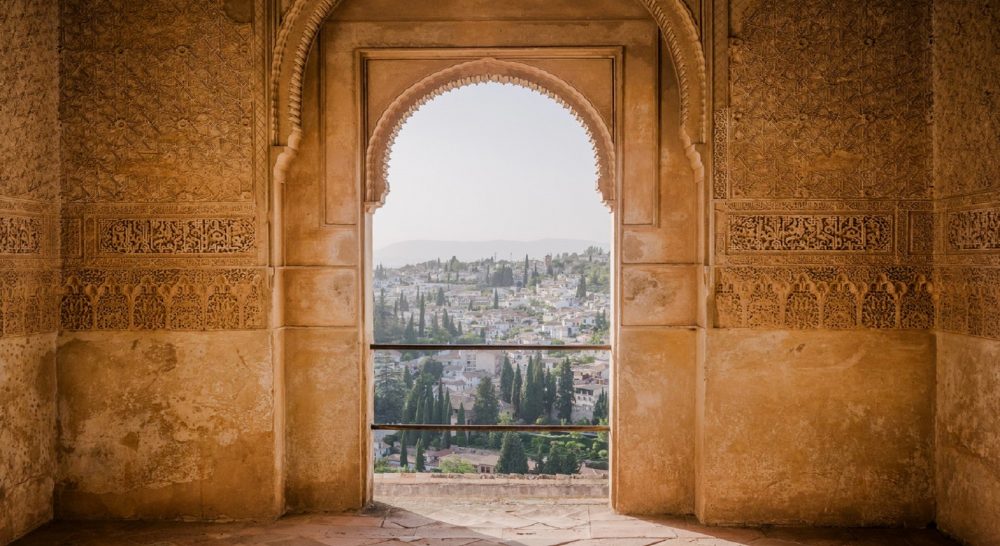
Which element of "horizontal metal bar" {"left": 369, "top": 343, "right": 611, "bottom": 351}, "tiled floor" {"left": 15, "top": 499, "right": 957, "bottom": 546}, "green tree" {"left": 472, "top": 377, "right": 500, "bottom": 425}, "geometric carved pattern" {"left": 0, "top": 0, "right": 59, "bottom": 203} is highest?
"geometric carved pattern" {"left": 0, "top": 0, "right": 59, "bottom": 203}

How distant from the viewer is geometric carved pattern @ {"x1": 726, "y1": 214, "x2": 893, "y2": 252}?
387cm

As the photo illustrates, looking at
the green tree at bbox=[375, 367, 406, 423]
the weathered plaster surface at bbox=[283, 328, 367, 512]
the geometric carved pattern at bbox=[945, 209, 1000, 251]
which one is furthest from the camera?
the green tree at bbox=[375, 367, 406, 423]

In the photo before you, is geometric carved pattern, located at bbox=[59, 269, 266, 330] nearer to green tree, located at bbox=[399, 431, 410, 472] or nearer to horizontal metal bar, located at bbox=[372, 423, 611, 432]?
horizontal metal bar, located at bbox=[372, 423, 611, 432]

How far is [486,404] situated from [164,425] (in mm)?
2129

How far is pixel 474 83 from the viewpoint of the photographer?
427 cm

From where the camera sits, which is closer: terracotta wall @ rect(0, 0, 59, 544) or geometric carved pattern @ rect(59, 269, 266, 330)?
terracotta wall @ rect(0, 0, 59, 544)

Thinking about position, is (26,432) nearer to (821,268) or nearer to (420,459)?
(420,459)

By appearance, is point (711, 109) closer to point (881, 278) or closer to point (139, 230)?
point (881, 278)

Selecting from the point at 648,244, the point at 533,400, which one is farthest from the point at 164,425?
the point at 648,244

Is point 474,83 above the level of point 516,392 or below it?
above

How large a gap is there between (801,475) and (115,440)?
154 inches

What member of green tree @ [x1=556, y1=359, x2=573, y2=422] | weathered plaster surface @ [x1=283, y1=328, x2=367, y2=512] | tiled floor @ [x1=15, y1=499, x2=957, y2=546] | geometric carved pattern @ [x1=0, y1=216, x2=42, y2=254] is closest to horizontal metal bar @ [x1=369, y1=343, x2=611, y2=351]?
weathered plaster surface @ [x1=283, y1=328, x2=367, y2=512]

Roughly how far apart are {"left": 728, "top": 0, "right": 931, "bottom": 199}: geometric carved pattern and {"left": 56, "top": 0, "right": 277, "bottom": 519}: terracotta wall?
9.18 ft

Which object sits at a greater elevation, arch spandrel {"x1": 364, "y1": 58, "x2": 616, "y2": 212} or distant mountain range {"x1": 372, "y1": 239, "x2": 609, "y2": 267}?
arch spandrel {"x1": 364, "y1": 58, "x2": 616, "y2": 212}
